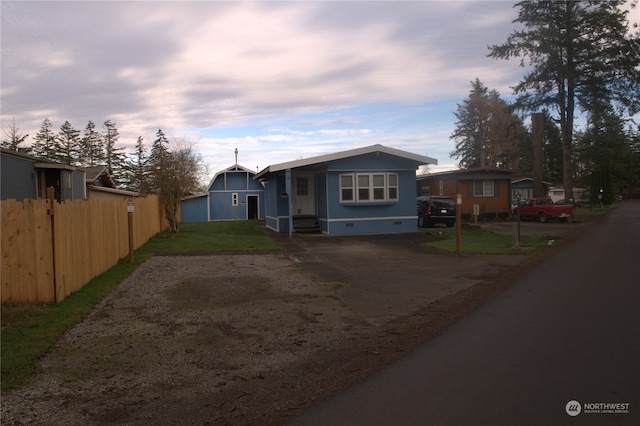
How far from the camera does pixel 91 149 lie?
67.2 metres

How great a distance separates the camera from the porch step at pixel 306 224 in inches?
1024

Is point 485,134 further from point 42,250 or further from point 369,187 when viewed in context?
point 42,250

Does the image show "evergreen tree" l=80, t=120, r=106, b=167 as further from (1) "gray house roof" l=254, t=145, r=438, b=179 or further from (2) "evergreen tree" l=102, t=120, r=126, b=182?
(1) "gray house roof" l=254, t=145, r=438, b=179

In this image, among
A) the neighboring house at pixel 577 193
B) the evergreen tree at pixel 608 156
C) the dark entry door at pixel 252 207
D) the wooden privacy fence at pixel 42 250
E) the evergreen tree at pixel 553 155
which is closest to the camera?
the wooden privacy fence at pixel 42 250

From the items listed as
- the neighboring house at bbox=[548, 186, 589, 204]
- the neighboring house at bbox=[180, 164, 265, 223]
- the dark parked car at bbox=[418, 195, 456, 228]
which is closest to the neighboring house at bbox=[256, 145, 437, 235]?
the dark parked car at bbox=[418, 195, 456, 228]

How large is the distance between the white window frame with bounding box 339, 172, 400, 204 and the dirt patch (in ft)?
40.3

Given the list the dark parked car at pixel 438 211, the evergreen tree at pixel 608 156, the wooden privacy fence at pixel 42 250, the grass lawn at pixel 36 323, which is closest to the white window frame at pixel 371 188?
the dark parked car at pixel 438 211

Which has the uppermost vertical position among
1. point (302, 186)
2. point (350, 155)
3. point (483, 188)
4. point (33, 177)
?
point (350, 155)

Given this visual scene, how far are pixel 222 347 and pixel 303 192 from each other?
2062 centimetres

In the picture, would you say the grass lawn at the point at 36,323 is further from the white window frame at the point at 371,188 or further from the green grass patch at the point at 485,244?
the white window frame at the point at 371,188

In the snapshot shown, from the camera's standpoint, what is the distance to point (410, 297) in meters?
9.98

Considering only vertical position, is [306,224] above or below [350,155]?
below

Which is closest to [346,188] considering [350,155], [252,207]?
[350,155]

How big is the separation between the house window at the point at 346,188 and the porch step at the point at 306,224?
2611 mm
